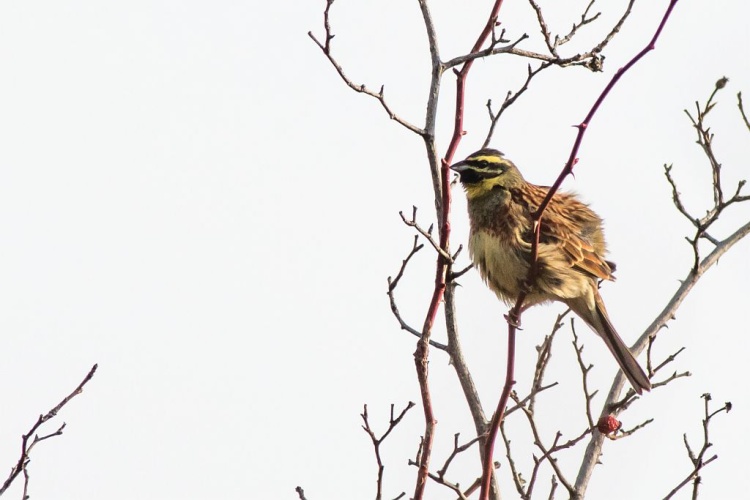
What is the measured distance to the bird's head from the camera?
7391mm

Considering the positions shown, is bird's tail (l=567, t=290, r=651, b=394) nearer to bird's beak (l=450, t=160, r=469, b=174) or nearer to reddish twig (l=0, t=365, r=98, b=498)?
bird's beak (l=450, t=160, r=469, b=174)

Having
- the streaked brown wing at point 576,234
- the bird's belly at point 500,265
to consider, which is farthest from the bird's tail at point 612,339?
the bird's belly at point 500,265

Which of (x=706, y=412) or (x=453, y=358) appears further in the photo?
(x=706, y=412)

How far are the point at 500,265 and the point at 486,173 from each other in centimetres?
82

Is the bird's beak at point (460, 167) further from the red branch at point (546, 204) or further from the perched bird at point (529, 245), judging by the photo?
the red branch at point (546, 204)

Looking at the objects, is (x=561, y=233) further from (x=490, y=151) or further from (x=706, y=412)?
(x=706, y=412)

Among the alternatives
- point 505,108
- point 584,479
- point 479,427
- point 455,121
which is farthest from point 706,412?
point 455,121

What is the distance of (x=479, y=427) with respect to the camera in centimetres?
591

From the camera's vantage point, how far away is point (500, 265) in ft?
22.9

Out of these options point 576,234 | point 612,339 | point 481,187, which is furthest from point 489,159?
point 612,339

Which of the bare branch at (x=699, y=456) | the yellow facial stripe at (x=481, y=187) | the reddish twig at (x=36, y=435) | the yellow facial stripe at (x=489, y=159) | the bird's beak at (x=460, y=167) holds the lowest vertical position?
the reddish twig at (x=36, y=435)

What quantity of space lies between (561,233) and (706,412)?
160 centimetres

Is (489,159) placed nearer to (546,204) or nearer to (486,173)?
(486,173)

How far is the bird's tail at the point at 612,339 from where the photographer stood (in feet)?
22.4
